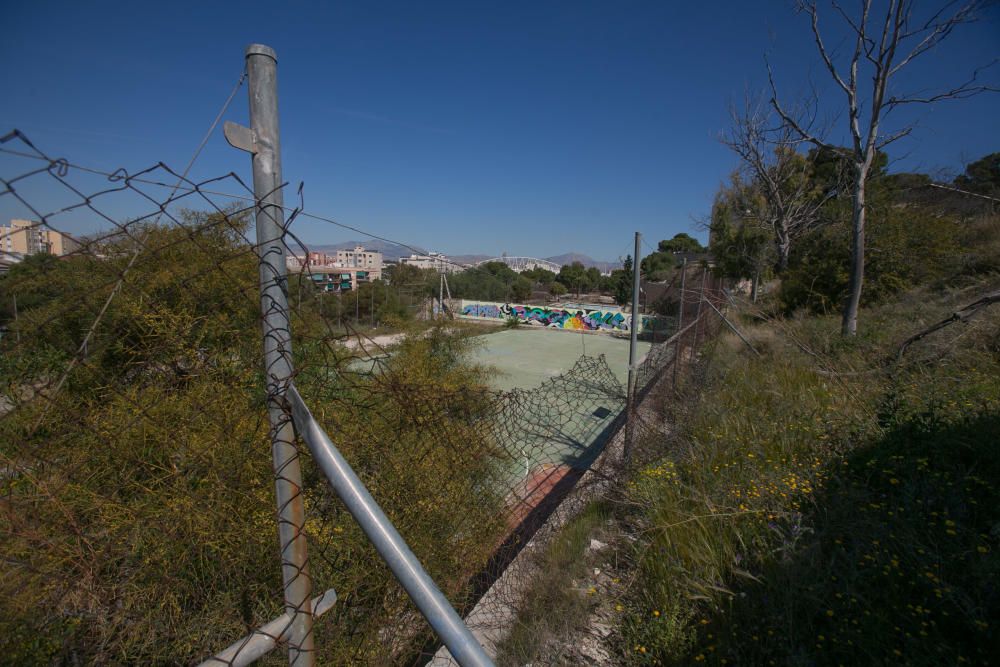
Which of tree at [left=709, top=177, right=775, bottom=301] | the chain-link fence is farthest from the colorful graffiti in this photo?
the chain-link fence

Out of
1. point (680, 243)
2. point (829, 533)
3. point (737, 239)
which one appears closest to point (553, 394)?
point (829, 533)

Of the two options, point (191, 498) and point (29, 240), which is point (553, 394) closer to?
point (191, 498)

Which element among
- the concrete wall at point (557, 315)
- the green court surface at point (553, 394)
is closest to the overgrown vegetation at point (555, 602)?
the green court surface at point (553, 394)

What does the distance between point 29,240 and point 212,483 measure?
1192 mm

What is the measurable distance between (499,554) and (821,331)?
630 centimetres

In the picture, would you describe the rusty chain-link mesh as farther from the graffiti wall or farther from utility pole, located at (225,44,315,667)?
the graffiti wall

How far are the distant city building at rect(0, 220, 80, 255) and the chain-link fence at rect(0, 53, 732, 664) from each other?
0.04 feet

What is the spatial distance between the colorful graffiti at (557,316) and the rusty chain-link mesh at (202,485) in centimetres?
2029

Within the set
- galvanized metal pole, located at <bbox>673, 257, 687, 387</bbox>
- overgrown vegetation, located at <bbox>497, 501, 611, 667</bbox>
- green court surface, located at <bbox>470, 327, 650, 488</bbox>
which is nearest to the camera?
overgrown vegetation, located at <bbox>497, 501, 611, 667</bbox>

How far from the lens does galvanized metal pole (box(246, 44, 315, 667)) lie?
34.5 inches

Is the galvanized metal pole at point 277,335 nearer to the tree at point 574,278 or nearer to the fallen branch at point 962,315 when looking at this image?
the fallen branch at point 962,315

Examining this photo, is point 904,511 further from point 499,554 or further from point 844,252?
point 844,252

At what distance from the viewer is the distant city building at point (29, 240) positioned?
94 centimetres

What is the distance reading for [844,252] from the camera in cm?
1003
